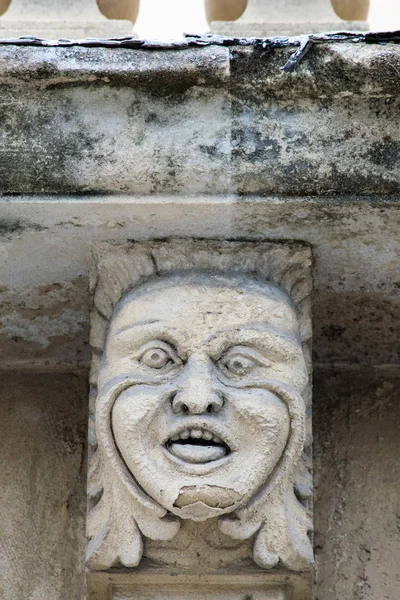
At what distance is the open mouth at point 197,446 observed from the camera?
263cm

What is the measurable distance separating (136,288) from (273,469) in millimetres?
451

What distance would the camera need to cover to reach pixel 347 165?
2689 mm

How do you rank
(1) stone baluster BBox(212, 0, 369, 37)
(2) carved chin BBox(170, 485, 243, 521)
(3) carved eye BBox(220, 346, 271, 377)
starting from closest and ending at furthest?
(2) carved chin BBox(170, 485, 243, 521) → (3) carved eye BBox(220, 346, 271, 377) → (1) stone baluster BBox(212, 0, 369, 37)

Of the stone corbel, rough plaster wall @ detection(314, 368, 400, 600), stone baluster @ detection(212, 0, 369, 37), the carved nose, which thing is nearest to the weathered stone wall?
rough plaster wall @ detection(314, 368, 400, 600)

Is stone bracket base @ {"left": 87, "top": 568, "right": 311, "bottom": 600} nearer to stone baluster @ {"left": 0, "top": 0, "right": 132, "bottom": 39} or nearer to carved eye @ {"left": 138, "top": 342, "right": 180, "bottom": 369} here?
carved eye @ {"left": 138, "top": 342, "right": 180, "bottom": 369}

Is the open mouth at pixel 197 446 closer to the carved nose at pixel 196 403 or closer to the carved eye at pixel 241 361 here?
the carved nose at pixel 196 403

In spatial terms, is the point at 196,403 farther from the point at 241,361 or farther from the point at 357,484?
the point at 357,484

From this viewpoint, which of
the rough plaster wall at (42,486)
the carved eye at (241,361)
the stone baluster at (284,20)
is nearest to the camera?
the carved eye at (241,361)

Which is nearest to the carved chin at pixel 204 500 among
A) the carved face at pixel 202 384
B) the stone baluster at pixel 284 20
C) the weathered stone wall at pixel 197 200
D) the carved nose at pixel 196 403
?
the carved face at pixel 202 384

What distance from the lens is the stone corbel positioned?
104 inches

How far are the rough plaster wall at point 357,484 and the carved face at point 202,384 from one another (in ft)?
1.25

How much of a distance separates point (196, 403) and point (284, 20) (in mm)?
928

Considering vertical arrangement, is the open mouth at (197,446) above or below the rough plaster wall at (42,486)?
above

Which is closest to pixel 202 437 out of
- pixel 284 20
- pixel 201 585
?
pixel 201 585
